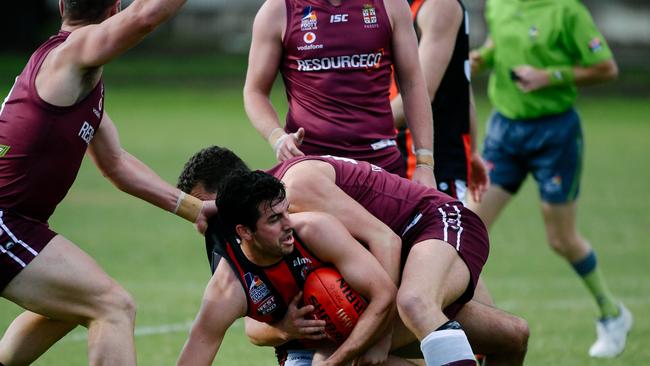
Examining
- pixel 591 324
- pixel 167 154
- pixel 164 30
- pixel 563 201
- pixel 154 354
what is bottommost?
pixel 164 30

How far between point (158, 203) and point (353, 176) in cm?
109

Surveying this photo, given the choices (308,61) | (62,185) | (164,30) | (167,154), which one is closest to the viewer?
(62,185)

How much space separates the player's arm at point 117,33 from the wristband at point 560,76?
16.0 feet

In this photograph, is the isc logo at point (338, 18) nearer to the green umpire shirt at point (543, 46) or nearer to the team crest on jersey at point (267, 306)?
the team crest on jersey at point (267, 306)

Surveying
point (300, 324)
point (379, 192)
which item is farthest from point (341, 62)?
point (300, 324)

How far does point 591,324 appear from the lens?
9.66 m

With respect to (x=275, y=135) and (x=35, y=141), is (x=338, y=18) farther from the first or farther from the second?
(x=35, y=141)

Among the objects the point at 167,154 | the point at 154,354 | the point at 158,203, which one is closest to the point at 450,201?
the point at 158,203

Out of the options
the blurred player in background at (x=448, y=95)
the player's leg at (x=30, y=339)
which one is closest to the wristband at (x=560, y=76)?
the blurred player in background at (x=448, y=95)

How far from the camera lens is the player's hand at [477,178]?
320 inches

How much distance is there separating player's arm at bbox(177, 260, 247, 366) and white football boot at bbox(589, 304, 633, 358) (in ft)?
12.1

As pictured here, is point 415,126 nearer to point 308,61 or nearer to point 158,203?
point 308,61

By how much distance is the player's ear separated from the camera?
18.3 feet

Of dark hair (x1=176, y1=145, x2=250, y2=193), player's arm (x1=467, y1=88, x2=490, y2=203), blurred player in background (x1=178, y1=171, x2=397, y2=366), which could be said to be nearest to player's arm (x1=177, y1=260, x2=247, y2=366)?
blurred player in background (x1=178, y1=171, x2=397, y2=366)
